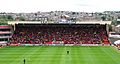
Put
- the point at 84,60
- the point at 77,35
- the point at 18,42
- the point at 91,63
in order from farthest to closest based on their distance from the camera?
the point at 77,35 < the point at 18,42 < the point at 84,60 < the point at 91,63

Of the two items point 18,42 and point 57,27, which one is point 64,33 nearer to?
point 57,27

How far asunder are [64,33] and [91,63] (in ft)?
117

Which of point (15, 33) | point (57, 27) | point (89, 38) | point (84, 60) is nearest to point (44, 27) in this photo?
point (57, 27)

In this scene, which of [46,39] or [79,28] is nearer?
[46,39]

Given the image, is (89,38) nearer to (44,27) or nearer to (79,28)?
(79,28)

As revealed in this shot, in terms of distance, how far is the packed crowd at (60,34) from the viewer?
73.0m

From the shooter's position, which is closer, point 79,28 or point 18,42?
point 18,42

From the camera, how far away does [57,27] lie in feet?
269

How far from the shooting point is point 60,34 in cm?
7788

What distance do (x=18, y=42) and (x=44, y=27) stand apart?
11674mm

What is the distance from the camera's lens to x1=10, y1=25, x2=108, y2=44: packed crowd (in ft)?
240

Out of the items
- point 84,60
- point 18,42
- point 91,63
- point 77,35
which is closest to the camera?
point 91,63

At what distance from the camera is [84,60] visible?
46656 millimetres

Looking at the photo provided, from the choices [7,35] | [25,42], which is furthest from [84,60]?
[7,35]
